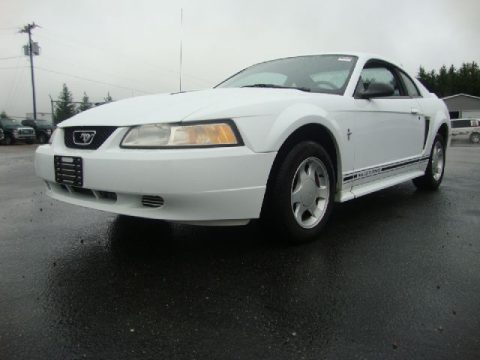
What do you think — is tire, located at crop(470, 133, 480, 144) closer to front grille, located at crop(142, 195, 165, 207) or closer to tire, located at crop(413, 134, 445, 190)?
tire, located at crop(413, 134, 445, 190)

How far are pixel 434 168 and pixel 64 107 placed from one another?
2536 inches

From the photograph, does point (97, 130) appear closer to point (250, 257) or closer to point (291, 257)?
point (250, 257)

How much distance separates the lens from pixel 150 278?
96.0 inches

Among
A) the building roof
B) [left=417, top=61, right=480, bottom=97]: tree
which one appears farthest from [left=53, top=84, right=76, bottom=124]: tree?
[left=417, top=61, right=480, bottom=97]: tree

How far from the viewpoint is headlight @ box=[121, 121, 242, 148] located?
97.7 inches

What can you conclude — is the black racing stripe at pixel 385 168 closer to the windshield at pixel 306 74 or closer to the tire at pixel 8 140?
the windshield at pixel 306 74

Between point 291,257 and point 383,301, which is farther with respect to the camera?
point 291,257

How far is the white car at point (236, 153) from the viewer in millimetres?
2467

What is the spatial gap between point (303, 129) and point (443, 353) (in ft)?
5.57

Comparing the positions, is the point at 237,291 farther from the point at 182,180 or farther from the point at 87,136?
the point at 87,136

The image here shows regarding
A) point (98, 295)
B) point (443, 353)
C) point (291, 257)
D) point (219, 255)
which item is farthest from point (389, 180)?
point (98, 295)

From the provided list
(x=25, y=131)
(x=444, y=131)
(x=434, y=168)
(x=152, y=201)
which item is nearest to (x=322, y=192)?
(x=152, y=201)

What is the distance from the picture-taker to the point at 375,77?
407 centimetres

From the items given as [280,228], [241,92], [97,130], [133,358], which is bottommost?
[133,358]
